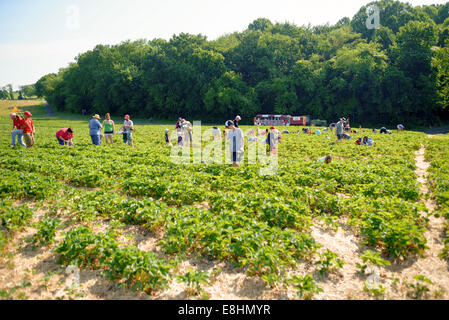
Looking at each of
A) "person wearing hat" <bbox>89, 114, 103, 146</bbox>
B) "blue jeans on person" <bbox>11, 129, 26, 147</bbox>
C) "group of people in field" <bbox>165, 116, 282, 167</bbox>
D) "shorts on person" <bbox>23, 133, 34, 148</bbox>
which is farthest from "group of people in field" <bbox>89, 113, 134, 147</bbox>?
"blue jeans on person" <bbox>11, 129, 26, 147</bbox>

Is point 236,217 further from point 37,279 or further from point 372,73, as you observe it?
point 372,73

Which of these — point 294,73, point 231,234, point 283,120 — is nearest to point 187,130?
point 231,234

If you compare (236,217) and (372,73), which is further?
(372,73)

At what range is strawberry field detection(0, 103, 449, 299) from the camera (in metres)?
4.20

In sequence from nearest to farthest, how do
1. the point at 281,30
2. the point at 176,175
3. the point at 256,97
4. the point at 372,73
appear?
the point at 176,175 < the point at 372,73 < the point at 256,97 < the point at 281,30

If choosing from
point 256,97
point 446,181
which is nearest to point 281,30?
point 256,97

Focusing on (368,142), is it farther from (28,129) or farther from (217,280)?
(28,129)

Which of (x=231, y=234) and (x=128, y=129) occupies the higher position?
(x=128, y=129)

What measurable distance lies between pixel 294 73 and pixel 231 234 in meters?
51.5

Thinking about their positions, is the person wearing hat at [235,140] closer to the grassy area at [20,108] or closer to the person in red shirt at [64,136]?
the person in red shirt at [64,136]

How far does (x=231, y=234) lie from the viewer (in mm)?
5051

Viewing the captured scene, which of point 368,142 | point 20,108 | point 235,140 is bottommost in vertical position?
point 368,142

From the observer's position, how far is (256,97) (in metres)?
51.7
